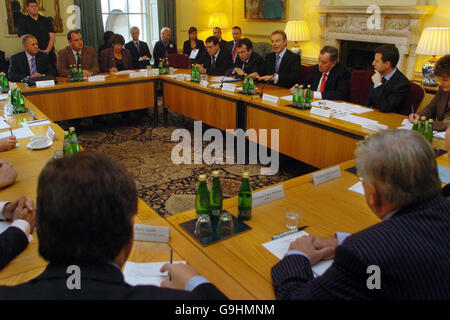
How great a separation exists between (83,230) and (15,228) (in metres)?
0.81

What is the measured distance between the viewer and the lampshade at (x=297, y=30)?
6590mm

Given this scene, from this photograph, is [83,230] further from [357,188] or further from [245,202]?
[357,188]

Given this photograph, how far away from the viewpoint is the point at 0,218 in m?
1.63

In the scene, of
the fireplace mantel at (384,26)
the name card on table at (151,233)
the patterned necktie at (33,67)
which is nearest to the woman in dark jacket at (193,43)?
the fireplace mantel at (384,26)

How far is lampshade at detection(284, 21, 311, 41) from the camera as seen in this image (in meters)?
6.59

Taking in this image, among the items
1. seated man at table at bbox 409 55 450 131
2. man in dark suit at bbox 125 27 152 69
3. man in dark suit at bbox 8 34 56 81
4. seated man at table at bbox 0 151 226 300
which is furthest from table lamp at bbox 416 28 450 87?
seated man at table at bbox 0 151 226 300

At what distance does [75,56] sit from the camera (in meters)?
5.43

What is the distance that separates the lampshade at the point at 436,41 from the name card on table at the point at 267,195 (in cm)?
388

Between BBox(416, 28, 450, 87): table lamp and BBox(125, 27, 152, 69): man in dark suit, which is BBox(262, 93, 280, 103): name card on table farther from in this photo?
BBox(125, 27, 152, 69): man in dark suit

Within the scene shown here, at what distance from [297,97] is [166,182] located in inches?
56.5

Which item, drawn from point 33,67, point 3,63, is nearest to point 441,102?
Answer: point 33,67

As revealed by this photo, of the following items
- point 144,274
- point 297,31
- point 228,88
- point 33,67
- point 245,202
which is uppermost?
point 297,31
